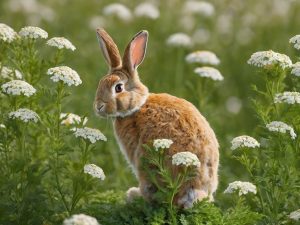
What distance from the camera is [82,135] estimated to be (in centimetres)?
699

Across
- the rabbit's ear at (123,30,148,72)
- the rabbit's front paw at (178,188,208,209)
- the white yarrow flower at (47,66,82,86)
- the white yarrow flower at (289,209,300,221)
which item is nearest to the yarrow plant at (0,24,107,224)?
the white yarrow flower at (47,66,82,86)

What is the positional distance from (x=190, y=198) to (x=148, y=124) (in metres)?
0.71

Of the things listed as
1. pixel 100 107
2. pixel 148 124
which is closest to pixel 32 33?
pixel 100 107

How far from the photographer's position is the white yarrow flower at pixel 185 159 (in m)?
6.56

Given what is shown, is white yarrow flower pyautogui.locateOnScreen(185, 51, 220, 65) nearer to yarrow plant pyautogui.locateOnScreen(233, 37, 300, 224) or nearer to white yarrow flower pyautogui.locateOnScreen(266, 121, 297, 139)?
yarrow plant pyautogui.locateOnScreen(233, 37, 300, 224)

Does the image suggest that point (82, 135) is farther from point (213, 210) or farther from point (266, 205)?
point (266, 205)

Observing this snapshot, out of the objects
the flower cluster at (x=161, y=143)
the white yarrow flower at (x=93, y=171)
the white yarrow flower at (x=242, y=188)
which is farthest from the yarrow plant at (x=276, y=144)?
the white yarrow flower at (x=93, y=171)

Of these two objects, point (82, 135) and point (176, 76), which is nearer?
point (82, 135)

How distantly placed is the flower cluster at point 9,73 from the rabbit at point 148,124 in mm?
836

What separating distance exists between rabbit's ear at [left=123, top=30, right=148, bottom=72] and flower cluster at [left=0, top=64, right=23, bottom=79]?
0.99 metres

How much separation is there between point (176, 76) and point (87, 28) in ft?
9.71

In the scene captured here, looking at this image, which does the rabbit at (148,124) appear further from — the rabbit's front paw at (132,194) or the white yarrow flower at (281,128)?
the white yarrow flower at (281,128)

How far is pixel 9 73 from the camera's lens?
7.83 metres

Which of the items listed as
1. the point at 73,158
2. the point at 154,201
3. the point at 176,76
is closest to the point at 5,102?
the point at 73,158
